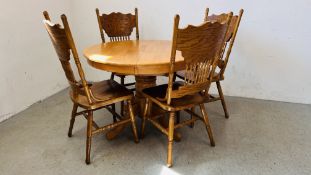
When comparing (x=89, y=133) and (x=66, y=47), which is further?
(x=89, y=133)

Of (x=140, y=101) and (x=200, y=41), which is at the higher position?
(x=200, y=41)

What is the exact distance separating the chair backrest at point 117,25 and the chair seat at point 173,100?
1000 millimetres

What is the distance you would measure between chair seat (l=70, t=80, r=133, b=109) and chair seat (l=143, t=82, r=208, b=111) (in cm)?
17

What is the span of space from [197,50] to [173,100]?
0.42 meters

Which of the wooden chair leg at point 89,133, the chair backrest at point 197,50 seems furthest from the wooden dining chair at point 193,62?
the wooden chair leg at point 89,133

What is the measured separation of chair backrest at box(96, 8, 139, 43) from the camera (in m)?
2.45

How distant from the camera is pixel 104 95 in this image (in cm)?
172

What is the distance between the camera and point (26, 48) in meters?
2.54

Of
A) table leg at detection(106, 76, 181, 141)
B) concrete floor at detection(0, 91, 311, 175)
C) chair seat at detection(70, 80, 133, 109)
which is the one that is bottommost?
concrete floor at detection(0, 91, 311, 175)

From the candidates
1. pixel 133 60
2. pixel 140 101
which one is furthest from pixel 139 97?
pixel 133 60

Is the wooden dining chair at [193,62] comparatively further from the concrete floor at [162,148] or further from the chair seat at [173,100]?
the concrete floor at [162,148]

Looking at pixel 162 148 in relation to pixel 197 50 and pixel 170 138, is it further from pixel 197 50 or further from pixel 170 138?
pixel 197 50

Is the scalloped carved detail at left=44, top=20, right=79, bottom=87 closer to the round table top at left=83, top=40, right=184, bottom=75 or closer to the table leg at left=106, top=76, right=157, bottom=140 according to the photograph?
the round table top at left=83, top=40, right=184, bottom=75

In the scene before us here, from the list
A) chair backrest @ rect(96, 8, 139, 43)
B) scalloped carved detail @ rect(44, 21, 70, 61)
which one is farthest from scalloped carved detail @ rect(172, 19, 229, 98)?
chair backrest @ rect(96, 8, 139, 43)
